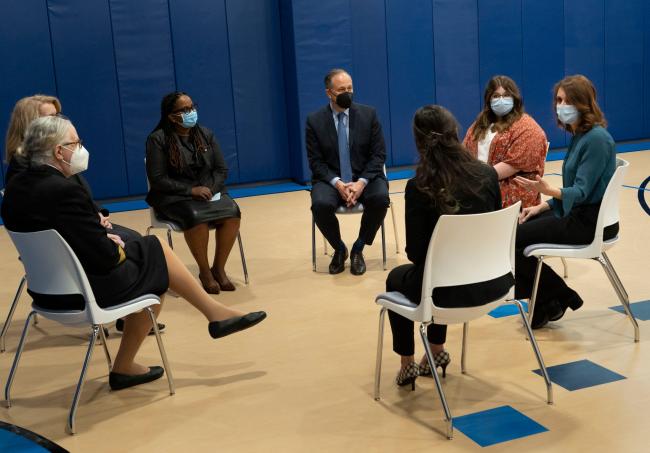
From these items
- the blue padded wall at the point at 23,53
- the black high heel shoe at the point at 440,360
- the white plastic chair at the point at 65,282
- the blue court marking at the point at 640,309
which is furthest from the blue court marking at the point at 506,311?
the blue padded wall at the point at 23,53

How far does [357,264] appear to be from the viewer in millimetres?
5352

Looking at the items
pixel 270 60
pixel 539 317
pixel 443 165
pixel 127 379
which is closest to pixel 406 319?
pixel 443 165

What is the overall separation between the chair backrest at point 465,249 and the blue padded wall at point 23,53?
5985 mm

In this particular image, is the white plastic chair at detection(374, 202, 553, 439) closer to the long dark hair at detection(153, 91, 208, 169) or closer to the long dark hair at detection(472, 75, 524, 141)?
the long dark hair at detection(472, 75, 524, 141)

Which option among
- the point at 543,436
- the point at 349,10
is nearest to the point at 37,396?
the point at 543,436

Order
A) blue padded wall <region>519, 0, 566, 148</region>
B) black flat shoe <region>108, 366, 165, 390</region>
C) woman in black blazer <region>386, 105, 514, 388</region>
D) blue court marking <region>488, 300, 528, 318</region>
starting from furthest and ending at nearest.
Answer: blue padded wall <region>519, 0, 566, 148</region> → blue court marking <region>488, 300, 528, 318</region> → black flat shoe <region>108, 366, 165, 390</region> → woman in black blazer <region>386, 105, 514, 388</region>

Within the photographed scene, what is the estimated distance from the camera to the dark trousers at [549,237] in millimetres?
3891

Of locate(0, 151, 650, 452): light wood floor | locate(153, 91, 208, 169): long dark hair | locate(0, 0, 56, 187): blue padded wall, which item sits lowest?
locate(0, 151, 650, 452): light wood floor

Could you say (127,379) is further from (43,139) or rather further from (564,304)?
(564,304)

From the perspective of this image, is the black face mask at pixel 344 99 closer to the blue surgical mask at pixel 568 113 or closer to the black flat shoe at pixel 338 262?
the black flat shoe at pixel 338 262

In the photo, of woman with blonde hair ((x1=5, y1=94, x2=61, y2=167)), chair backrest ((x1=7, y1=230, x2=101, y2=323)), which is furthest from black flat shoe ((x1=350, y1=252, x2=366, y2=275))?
chair backrest ((x1=7, y1=230, x2=101, y2=323))

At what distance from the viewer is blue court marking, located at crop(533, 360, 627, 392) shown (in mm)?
3459

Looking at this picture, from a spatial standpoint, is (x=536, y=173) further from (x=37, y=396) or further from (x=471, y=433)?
(x=37, y=396)

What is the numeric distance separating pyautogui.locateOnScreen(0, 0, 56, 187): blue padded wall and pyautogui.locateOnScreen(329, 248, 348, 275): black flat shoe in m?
4.05
